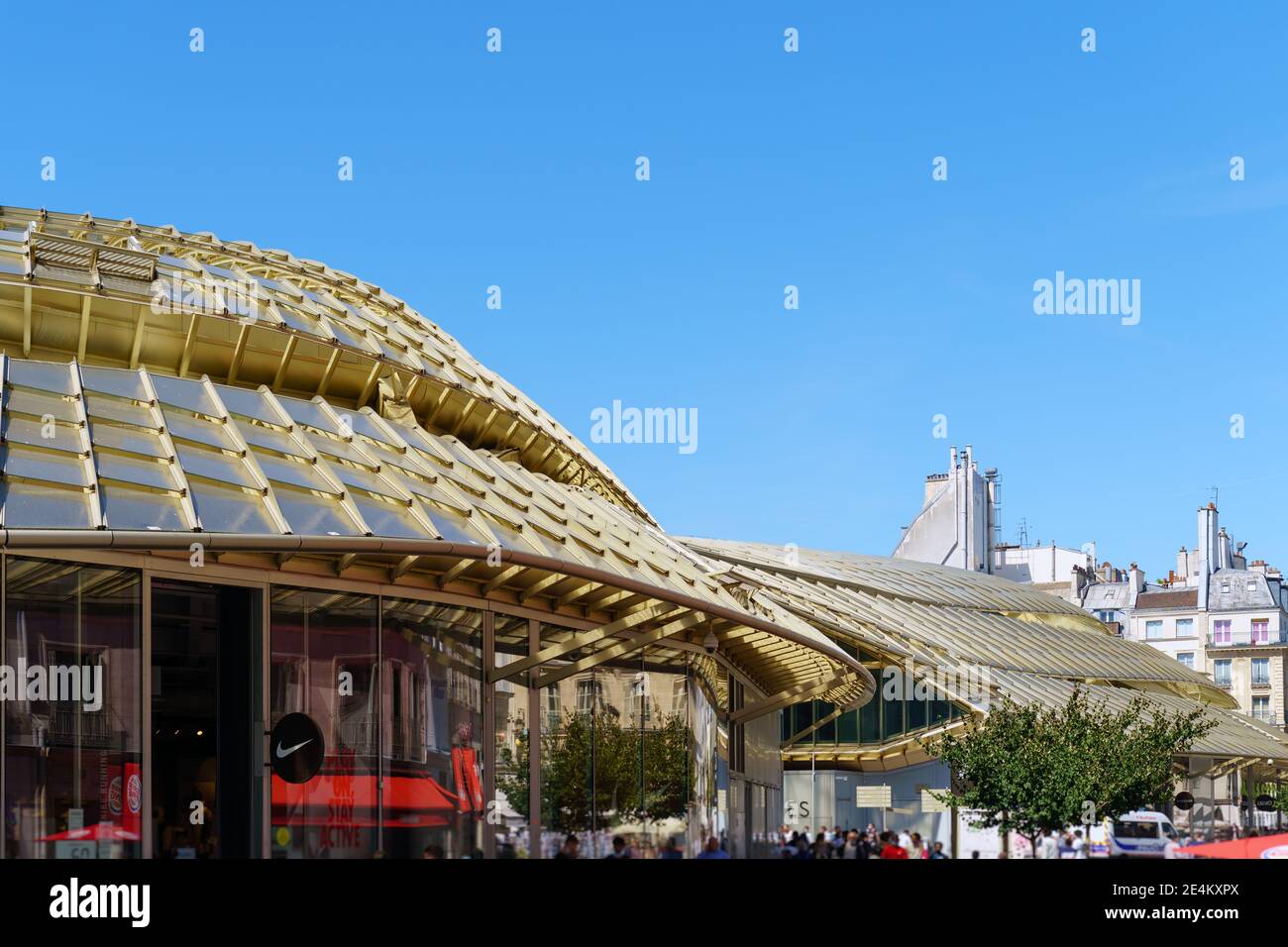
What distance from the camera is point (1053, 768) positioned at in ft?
147

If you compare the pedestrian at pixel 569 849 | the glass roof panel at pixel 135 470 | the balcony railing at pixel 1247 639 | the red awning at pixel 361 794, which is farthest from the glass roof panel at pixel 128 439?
the balcony railing at pixel 1247 639

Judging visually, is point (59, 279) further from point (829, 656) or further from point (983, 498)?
point (983, 498)

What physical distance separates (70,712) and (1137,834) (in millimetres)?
31936

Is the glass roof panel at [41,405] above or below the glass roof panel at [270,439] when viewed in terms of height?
above

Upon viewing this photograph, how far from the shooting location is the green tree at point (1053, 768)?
44.3 meters

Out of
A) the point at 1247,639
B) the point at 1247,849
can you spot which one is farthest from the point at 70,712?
the point at 1247,639

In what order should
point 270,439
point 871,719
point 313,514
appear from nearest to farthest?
point 313,514 < point 270,439 < point 871,719

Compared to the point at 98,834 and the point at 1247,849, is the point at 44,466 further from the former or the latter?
the point at 1247,849

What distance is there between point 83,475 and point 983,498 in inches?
4284

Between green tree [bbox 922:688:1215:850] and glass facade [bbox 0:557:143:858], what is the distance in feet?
85.6

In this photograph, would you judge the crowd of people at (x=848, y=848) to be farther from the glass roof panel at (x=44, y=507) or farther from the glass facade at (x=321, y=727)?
the glass roof panel at (x=44, y=507)

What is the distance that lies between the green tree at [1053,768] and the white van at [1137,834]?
1.96 ft
